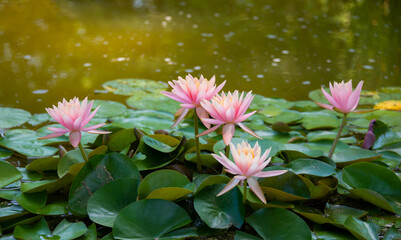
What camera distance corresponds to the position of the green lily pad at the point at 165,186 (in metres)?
1.00

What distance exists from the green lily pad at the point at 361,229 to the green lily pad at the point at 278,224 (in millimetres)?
124

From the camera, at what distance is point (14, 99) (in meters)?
2.14

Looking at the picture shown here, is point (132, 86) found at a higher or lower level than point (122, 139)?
lower

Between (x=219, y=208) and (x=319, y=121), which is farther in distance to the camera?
(x=319, y=121)

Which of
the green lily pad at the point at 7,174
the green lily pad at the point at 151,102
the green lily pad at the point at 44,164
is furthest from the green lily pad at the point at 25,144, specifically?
the green lily pad at the point at 151,102

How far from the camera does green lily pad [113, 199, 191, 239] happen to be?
0.95 m

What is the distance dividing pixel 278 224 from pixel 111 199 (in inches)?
17.1

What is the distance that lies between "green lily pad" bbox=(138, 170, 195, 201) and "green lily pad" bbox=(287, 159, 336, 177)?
33 centimetres

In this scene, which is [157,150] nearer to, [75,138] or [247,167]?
[75,138]

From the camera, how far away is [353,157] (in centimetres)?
134

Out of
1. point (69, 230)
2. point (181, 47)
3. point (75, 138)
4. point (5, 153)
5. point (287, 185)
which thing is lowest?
point (181, 47)

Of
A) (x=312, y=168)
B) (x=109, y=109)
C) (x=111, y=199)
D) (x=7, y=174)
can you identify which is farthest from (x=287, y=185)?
(x=109, y=109)

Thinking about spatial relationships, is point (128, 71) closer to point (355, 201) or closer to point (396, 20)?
point (355, 201)

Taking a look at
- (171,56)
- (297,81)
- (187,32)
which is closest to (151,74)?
(171,56)
